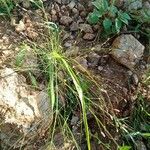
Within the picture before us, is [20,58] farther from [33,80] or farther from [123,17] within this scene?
[123,17]

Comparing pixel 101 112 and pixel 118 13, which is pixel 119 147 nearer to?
pixel 101 112

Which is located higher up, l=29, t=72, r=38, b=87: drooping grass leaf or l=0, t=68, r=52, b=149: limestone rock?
l=29, t=72, r=38, b=87: drooping grass leaf

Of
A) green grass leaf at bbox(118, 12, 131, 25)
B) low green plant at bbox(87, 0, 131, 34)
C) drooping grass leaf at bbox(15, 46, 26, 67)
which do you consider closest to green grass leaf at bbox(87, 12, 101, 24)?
low green plant at bbox(87, 0, 131, 34)

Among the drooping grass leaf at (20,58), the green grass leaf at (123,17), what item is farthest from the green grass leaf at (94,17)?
the drooping grass leaf at (20,58)

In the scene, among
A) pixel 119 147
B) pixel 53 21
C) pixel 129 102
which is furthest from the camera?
pixel 53 21

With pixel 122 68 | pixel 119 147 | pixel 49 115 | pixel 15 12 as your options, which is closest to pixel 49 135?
pixel 49 115

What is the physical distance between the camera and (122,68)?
6.81 ft

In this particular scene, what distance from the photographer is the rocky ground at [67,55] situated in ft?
5.99

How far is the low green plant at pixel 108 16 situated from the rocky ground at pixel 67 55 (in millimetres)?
49

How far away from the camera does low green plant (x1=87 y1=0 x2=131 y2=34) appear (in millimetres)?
2066

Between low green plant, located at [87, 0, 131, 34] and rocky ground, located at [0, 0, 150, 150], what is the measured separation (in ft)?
0.16

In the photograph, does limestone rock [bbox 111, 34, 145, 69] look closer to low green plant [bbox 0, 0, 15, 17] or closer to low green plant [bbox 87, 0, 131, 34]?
low green plant [bbox 87, 0, 131, 34]

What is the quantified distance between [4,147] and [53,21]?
704 millimetres

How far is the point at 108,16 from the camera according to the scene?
6.88 feet
